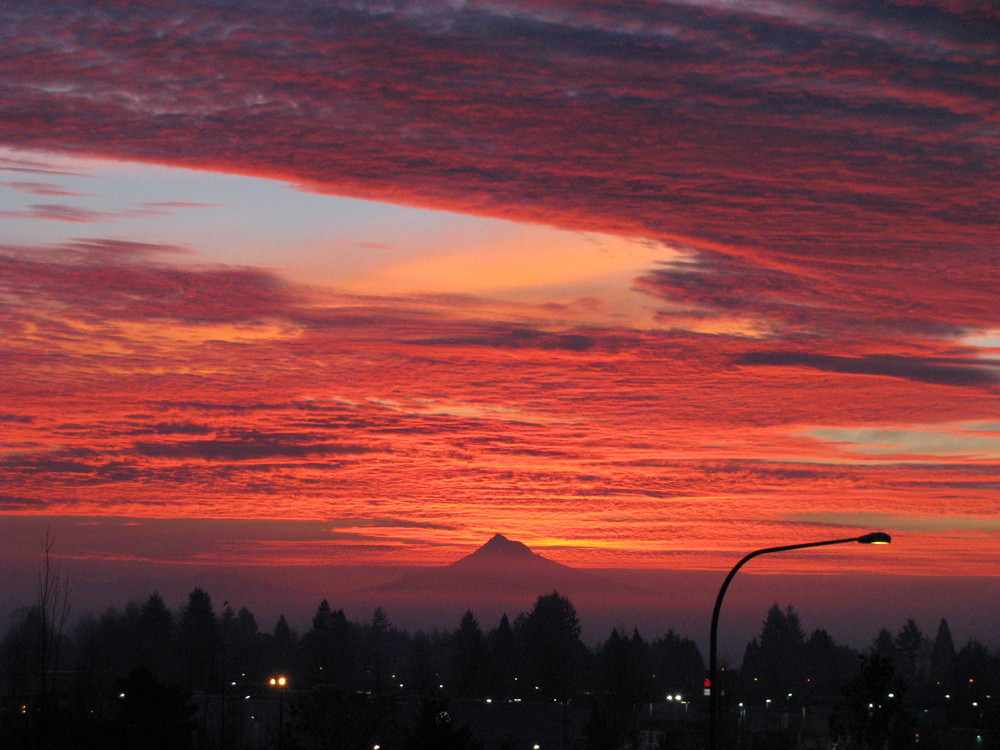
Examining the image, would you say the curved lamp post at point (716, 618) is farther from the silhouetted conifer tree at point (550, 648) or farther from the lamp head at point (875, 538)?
the silhouetted conifer tree at point (550, 648)

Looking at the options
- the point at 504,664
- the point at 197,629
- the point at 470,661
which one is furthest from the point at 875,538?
the point at 197,629

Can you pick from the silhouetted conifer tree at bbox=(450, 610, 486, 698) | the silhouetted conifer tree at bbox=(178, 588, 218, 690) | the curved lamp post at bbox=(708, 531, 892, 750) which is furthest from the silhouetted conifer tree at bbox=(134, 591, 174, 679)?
the curved lamp post at bbox=(708, 531, 892, 750)

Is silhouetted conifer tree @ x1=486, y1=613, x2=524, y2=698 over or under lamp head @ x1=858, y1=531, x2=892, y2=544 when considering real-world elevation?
under

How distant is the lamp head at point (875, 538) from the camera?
82.2 feet

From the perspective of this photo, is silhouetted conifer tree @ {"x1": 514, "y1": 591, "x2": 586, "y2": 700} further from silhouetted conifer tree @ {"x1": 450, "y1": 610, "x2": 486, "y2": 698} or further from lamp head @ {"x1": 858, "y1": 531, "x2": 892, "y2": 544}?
lamp head @ {"x1": 858, "y1": 531, "x2": 892, "y2": 544}

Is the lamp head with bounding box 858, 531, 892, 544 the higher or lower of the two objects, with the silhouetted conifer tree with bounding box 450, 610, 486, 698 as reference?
higher

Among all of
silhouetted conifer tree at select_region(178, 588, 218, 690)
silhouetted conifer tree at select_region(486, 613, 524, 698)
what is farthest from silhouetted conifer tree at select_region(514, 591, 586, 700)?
silhouetted conifer tree at select_region(178, 588, 218, 690)

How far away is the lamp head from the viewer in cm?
2506

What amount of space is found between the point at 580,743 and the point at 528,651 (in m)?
107

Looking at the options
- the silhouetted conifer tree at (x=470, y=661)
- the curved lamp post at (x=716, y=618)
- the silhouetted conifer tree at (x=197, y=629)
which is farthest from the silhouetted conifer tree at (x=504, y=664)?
the curved lamp post at (x=716, y=618)

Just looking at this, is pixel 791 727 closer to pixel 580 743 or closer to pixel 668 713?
pixel 668 713

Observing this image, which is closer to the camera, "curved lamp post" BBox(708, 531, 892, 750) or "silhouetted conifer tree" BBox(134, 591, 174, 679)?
"curved lamp post" BBox(708, 531, 892, 750)

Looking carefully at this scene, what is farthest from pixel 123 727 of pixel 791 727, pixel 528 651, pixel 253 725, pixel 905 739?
pixel 528 651

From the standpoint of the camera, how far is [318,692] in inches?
2744
